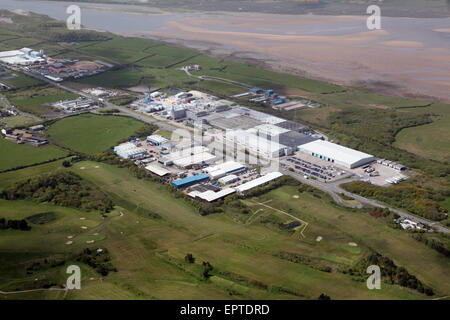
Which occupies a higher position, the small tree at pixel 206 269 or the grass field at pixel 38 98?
the grass field at pixel 38 98

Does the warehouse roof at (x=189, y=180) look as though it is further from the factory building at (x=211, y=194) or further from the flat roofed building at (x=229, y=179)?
the factory building at (x=211, y=194)

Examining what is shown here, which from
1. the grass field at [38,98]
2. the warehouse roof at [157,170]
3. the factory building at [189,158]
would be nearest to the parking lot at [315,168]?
the factory building at [189,158]

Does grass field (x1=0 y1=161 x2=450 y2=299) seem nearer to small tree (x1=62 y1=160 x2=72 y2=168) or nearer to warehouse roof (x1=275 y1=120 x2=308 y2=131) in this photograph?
small tree (x1=62 y1=160 x2=72 y2=168)

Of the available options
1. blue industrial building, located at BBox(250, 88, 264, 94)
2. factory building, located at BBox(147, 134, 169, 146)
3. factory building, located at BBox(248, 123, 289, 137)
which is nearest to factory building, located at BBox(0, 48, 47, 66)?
blue industrial building, located at BBox(250, 88, 264, 94)

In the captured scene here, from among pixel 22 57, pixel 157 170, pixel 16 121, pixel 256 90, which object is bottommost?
pixel 157 170

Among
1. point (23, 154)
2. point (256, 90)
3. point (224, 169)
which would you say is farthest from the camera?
point (256, 90)

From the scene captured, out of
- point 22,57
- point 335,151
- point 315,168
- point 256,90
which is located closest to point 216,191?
point 315,168

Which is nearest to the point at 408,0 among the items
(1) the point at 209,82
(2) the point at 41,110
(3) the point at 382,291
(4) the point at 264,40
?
(4) the point at 264,40

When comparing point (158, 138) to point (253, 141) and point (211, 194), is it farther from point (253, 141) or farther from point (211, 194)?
point (211, 194)
